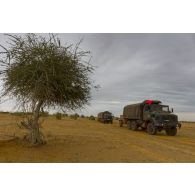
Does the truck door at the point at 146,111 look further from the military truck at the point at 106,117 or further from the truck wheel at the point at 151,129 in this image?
the military truck at the point at 106,117

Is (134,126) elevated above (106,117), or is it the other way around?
(106,117)

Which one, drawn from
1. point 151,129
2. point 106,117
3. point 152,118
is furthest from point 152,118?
point 106,117

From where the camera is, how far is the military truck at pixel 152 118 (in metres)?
26.7

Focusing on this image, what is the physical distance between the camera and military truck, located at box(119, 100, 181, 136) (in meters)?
26.7

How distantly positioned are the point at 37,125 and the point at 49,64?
329 cm

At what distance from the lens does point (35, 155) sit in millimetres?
12344

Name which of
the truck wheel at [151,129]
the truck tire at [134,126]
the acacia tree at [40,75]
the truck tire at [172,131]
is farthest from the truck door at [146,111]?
the acacia tree at [40,75]

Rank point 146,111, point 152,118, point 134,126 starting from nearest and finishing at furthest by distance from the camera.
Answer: point 152,118 → point 146,111 → point 134,126

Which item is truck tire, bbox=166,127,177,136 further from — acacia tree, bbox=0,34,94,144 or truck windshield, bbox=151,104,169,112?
acacia tree, bbox=0,34,94,144

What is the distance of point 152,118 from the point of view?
1076 inches

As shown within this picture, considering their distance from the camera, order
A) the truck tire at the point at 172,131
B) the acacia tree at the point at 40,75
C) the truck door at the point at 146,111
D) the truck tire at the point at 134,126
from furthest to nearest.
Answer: the truck tire at the point at 134,126
the truck door at the point at 146,111
the truck tire at the point at 172,131
the acacia tree at the point at 40,75

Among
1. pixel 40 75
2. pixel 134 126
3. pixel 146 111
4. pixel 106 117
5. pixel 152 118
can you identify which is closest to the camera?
pixel 40 75

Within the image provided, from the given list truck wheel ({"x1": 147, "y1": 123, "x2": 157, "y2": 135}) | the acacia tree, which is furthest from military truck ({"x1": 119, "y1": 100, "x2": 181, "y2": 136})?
the acacia tree

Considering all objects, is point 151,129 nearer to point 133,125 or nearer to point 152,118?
point 152,118
